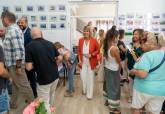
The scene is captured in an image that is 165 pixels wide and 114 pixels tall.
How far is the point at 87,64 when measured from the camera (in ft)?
16.0

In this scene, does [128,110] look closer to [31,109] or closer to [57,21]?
[31,109]

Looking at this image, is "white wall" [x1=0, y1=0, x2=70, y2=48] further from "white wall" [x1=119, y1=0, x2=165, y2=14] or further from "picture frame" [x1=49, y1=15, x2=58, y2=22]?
"white wall" [x1=119, y1=0, x2=165, y2=14]

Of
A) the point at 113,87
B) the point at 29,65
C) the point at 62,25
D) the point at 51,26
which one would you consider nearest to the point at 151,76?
the point at 113,87

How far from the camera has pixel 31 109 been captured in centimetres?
319

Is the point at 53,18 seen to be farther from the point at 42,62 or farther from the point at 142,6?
the point at 42,62

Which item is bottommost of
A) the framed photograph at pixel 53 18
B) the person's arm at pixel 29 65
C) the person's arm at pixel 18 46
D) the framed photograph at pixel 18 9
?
the person's arm at pixel 29 65

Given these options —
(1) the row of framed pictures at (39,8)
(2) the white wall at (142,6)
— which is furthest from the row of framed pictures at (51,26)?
(2) the white wall at (142,6)

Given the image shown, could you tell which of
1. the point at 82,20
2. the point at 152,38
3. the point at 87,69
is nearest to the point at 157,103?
the point at 152,38

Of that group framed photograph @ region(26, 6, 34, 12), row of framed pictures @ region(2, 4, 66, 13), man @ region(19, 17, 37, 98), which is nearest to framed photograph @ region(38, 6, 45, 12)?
row of framed pictures @ region(2, 4, 66, 13)

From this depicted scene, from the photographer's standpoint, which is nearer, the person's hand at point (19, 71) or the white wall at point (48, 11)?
the person's hand at point (19, 71)

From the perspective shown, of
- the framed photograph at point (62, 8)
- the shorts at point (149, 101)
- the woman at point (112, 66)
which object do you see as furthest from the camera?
the framed photograph at point (62, 8)

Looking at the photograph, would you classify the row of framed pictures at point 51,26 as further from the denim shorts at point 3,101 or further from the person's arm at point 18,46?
the denim shorts at point 3,101

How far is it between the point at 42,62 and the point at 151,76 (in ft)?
4.80

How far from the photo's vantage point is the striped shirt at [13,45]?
375 centimetres
